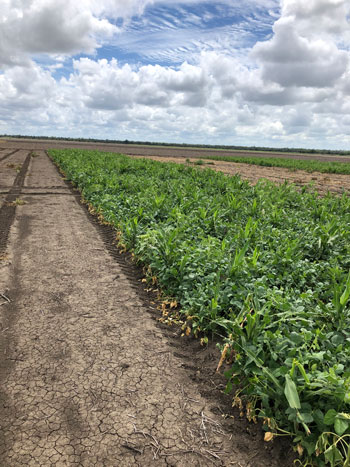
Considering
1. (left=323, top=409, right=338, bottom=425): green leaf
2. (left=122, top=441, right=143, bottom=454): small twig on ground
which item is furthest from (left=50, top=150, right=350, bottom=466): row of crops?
(left=122, top=441, right=143, bottom=454): small twig on ground

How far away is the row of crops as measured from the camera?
2.16 metres

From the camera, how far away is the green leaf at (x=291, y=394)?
6.82ft

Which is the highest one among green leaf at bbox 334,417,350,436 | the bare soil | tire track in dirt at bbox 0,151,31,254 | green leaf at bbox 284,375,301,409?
the bare soil

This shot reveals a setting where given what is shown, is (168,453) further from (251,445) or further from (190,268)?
(190,268)

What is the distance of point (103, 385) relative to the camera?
2.63m

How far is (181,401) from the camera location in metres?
2.54

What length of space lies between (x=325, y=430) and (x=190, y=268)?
7.85ft

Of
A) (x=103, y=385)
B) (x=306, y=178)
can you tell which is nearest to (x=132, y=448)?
(x=103, y=385)

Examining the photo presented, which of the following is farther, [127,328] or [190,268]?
[190,268]

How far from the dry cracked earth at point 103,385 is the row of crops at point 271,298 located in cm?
25

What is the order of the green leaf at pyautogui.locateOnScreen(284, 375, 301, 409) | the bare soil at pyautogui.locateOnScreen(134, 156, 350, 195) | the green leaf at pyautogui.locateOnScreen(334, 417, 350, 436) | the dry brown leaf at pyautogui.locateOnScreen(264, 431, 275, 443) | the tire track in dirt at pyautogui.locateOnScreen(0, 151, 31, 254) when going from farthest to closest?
the bare soil at pyautogui.locateOnScreen(134, 156, 350, 195) < the tire track in dirt at pyautogui.locateOnScreen(0, 151, 31, 254) < the dry brown leaf at pyautogui.locateOnScreen(264, 431, 275, 443) < the green leaf at pyautogui.locateOnScreen(284, 375, 301, 409) < the green leaf at pyautogui.locateOnScreen(334, 417, 350, 436)

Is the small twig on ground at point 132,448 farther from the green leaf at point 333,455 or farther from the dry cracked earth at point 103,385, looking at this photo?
the green leaf at point 333,455

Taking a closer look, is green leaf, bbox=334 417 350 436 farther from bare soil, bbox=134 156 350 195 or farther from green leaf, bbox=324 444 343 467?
bare soil, bbox=134 156 350 195

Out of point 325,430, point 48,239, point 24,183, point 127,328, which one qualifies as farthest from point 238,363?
point 24,183
